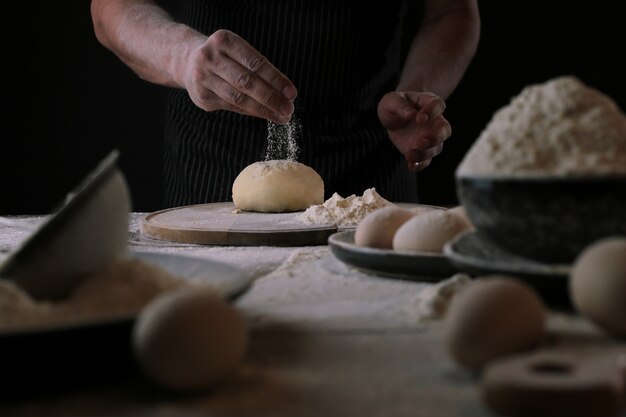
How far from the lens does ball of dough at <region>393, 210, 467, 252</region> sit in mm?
961

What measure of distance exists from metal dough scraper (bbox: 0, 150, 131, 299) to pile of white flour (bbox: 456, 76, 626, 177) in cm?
36

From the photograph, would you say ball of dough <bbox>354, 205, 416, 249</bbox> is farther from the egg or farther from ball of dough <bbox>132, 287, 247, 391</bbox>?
ball of dough <bbox>132, 287, 247, 391</bbox>

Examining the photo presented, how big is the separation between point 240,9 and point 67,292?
158 cm

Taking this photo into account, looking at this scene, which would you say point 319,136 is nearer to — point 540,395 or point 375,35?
point 375,35

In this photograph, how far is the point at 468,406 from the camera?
54 centimetres

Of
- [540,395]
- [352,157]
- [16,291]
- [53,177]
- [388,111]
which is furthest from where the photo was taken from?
[53,177]

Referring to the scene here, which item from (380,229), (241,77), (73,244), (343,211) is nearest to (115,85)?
→ (241,77)

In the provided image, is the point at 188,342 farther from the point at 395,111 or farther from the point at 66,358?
the point at 395,111

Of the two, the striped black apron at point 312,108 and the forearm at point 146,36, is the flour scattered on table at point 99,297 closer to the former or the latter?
the forearm at point 146,36

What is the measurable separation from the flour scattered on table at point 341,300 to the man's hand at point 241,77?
2.15 feet

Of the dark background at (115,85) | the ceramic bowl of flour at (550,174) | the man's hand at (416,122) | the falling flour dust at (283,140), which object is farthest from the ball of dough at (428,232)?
the dark background at (115,85)

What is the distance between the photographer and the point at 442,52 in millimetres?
2359

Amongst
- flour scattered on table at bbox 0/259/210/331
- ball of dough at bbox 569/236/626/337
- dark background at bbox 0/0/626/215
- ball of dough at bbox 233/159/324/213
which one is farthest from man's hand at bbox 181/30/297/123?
dark background at bbox 0/0/626/215

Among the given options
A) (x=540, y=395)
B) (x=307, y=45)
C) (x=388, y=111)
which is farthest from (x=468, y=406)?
(x=307, y=45)
